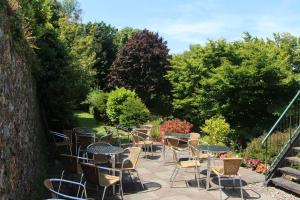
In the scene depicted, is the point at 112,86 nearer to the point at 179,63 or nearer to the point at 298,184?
the point at 179,63

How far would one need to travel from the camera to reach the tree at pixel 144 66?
20422mm

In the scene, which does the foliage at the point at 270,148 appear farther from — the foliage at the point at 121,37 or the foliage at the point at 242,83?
the foliage at the point at 121,37

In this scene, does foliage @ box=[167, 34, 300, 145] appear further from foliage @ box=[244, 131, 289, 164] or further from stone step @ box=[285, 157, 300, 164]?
stone step @ box=[285, 157, 300, 164]

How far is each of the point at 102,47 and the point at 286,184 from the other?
92.2ft

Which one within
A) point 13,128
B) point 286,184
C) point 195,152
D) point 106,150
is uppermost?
point 13,128

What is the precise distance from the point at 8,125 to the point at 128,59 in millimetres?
16448

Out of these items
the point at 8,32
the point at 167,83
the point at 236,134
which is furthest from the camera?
the point at 167,83

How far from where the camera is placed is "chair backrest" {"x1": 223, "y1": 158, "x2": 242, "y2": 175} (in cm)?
744

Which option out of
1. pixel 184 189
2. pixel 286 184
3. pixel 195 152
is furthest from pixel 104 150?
pixel 286 184

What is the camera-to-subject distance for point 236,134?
13.6 m

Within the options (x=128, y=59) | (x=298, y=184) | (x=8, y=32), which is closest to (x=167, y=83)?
(x=128, y=59)

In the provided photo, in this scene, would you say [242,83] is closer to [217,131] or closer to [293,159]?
[217,131]

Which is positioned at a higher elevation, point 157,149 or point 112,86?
point 112,86

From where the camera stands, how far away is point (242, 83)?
13.7m
